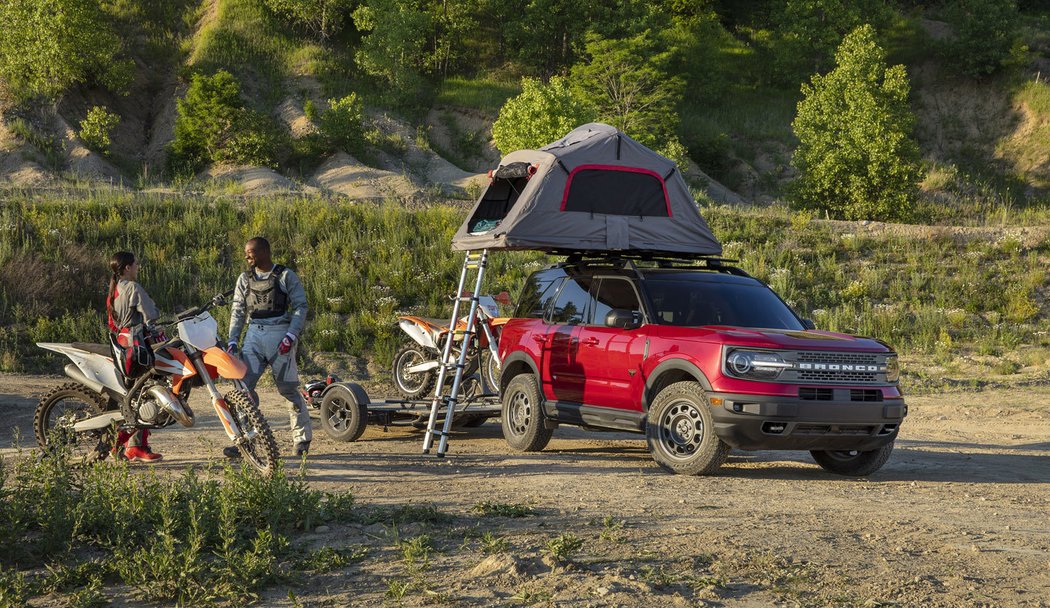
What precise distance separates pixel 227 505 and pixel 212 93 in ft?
134

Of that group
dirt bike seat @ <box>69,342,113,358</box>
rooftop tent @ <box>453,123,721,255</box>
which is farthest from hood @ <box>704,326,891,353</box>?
dirt bike seat @ <box>69,342,113,358</box>

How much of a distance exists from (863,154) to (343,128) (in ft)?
69.1

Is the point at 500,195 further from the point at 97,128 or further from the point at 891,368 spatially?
the point at 97,128

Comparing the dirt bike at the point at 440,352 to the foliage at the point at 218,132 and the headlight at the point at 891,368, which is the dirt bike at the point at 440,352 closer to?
the headlight at the point at 891,368

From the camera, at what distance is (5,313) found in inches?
851

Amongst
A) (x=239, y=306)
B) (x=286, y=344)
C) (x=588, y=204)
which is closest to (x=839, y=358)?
(x=588, y=204)

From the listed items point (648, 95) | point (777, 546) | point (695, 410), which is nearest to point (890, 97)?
point (648, 95)

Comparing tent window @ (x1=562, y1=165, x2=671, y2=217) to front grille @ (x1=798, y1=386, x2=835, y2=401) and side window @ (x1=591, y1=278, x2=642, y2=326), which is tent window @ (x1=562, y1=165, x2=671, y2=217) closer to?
side window @ (x1=591, y1=278, x2=642, y2=326)

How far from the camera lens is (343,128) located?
4666cm

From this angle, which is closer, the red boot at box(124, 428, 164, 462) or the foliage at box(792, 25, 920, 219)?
the red boot at box(124, 428, 164, 462)

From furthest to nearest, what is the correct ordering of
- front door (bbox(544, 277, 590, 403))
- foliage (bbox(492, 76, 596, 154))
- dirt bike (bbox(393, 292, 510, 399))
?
foliage (bbox(492, 76, 596, 154))
dirt bike (bbox(393, 292, 510, 399))
front door (bbox(544, 277, 590, 403))

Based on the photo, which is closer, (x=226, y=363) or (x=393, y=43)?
(x=226, y=363)

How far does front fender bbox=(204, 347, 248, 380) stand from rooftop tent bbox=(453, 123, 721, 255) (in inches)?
125

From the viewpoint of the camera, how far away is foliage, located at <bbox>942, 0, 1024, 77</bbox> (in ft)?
220
